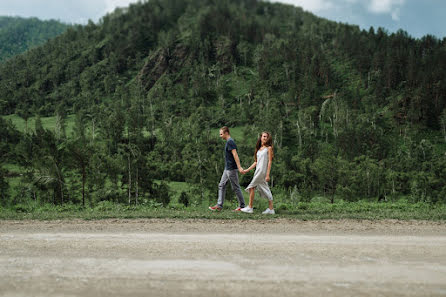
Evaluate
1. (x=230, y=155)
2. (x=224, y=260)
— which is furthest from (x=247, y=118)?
(x=224, y=260)

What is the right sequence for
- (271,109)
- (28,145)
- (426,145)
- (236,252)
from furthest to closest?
1. (271,109)
2. (426,145)
3. (28,145)
4. (236,252)

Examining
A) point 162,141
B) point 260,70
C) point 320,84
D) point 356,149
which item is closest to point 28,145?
point 162,141

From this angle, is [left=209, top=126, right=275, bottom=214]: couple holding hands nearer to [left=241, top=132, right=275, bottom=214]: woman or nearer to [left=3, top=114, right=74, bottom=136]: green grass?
[left=241, top=132, right=275, bottom=214]: woman

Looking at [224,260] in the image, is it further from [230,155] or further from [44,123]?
[44,123]

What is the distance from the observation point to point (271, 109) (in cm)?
13100

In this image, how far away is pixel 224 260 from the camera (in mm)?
5590

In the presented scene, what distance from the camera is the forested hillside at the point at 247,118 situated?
202 ft

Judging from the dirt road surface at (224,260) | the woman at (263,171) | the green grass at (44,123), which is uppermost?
the green grass at (44,123)

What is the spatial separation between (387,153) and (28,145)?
11239cm

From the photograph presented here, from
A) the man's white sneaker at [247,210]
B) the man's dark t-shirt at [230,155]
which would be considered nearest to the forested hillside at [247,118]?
the man's dark t-shirt at [230,155]

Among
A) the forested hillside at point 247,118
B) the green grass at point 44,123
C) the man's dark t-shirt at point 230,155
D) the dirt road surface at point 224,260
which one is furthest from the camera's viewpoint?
the green grass at point 44,123

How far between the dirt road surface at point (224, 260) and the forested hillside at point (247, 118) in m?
25.7

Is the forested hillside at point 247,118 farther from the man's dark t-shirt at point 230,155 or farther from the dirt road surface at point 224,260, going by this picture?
the dirt road surface at point 224,260

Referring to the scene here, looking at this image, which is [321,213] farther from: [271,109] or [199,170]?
[271,109]
